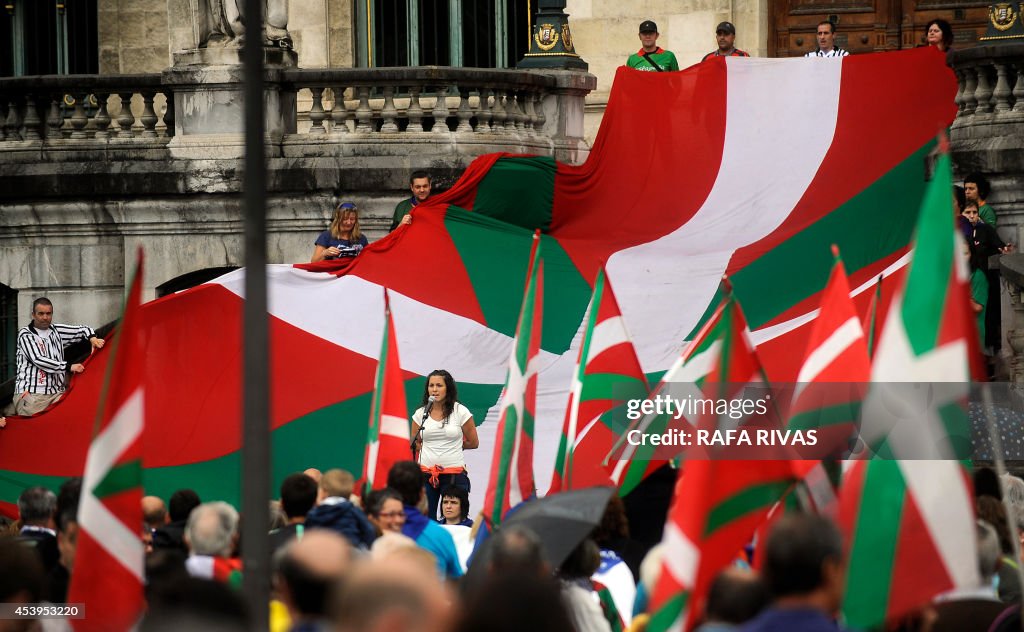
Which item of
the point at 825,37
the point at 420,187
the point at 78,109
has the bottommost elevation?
the point at 420,187

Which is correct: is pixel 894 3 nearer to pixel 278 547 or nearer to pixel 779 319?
pixel 779 319

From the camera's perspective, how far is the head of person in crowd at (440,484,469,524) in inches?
450

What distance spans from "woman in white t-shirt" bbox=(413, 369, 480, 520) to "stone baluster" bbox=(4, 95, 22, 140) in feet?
19.9

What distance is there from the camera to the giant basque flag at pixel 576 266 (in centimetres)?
1326

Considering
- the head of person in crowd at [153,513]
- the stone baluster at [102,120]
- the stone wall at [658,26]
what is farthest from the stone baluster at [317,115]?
the head of person in crowd at [153,513]

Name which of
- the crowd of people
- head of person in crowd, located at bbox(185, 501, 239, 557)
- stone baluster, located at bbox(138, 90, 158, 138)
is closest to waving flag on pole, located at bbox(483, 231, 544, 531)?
the crowd of people

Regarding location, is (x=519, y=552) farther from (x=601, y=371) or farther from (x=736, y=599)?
(x=601, y=371)

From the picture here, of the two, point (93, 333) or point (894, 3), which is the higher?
point (894, 3)

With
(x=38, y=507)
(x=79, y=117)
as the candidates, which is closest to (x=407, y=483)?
(x=38, y=507)

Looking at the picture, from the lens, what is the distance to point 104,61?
20453 mm

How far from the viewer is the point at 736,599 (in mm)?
5688

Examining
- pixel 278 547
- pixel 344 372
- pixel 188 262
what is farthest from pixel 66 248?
pixel 278 547

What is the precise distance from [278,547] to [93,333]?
7.49 metres

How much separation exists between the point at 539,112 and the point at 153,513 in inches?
312
